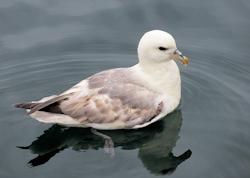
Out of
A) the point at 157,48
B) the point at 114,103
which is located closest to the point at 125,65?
the point at 157,48

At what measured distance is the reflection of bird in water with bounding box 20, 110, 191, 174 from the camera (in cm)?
788

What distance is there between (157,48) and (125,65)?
135 centimetres

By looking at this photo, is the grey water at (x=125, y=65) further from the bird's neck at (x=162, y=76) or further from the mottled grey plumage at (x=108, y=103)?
the bird's neck at (x=162, y=76)

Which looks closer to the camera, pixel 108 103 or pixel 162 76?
pixel 108 103

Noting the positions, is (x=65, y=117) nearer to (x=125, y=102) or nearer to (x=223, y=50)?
(x=125, y=102)

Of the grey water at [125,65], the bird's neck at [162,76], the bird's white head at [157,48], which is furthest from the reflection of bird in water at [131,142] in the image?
the bird's white head at [157,48]

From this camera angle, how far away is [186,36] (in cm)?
1002

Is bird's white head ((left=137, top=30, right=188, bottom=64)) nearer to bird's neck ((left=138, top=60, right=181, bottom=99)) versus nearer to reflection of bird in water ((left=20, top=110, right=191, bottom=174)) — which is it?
bird's neck ((left=138, top=60, right=181, bottom=99))

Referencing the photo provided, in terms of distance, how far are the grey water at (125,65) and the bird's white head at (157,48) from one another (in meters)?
0.75

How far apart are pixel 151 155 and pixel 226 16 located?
10.5ft

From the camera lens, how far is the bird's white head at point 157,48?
26.5 feet

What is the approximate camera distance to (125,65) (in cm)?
941

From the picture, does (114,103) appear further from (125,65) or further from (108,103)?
(125,65)

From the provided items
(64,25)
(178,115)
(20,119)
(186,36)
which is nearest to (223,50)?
(186,36)
